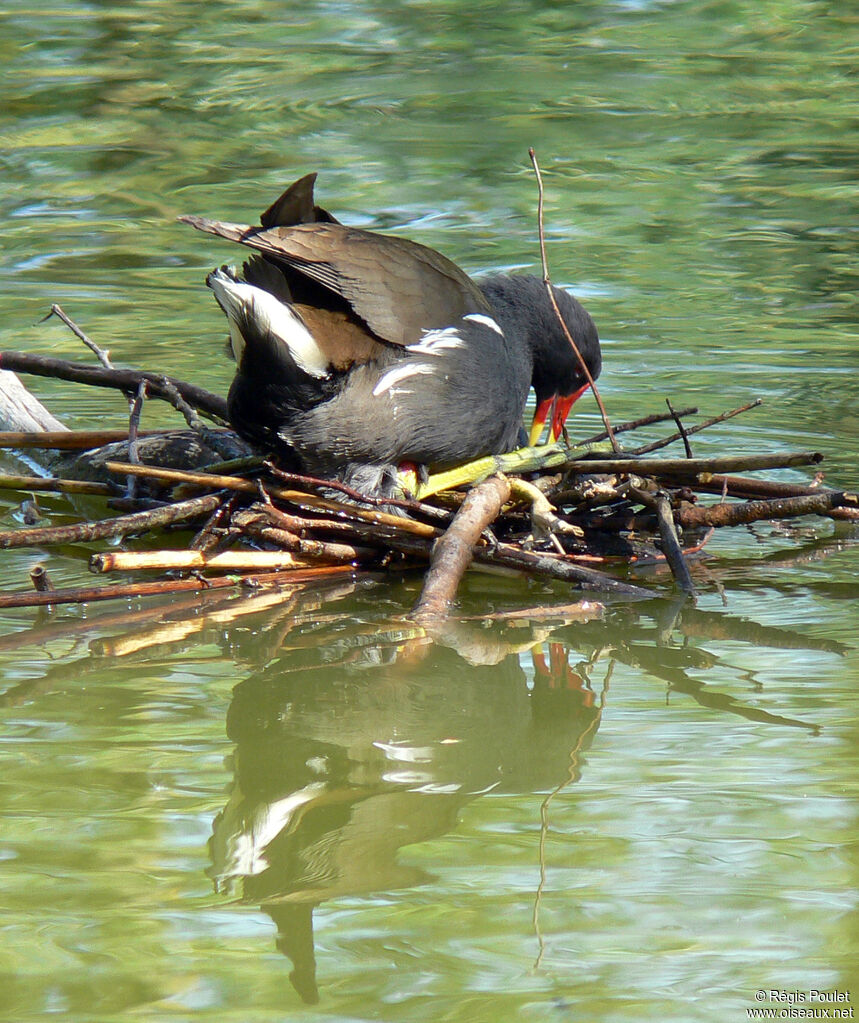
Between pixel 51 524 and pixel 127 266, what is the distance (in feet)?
11.8

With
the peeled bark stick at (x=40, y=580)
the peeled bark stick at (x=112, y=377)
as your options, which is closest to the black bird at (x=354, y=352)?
the peeled bark stick at (x=112, y=377)

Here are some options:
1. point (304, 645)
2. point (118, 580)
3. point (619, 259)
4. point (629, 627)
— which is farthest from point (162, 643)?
point (619, 259)

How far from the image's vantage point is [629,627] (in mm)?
3270

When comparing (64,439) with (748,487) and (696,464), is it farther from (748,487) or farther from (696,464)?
(748,487)

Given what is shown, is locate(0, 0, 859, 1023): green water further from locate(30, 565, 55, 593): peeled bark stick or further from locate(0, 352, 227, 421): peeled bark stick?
locate(0, 352, 227, 421): peeled bark stick

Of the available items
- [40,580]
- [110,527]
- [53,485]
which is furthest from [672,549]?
[53,485]

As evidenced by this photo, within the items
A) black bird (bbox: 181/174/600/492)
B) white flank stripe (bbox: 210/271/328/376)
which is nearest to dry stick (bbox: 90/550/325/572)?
black bird (bbox: 181/174/600/492)

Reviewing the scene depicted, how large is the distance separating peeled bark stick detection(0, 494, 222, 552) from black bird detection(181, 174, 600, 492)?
0.85 ft

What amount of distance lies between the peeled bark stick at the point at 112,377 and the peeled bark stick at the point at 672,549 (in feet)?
4.71

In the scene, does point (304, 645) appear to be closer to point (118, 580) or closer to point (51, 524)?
point (118, 580)

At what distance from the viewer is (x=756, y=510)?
363cm

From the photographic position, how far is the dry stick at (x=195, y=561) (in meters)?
3.32

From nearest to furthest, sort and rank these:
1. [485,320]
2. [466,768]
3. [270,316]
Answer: [466,768], [270,316], [485,320]

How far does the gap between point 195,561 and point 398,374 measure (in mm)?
724
